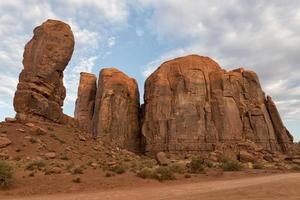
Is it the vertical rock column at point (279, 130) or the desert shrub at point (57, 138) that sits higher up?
the vertical rock column at point (279, 130)

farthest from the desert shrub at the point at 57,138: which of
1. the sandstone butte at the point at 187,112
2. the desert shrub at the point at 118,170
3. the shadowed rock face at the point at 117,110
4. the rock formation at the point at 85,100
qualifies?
the rock formation at the point at 85,100

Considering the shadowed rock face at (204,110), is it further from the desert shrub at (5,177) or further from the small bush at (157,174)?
the desert shrub at (5,177)

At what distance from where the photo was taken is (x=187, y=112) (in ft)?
196

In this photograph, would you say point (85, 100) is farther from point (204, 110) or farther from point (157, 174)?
point (157, 174)

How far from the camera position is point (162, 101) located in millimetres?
62125

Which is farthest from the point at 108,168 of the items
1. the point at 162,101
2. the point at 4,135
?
the point at 162,101

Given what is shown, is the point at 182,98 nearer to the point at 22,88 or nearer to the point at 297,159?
the point at 297,159

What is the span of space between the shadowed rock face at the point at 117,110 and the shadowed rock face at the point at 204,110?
10.5 feet

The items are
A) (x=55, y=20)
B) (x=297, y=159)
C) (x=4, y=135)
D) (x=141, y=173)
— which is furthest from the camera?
(x=297, y=159)

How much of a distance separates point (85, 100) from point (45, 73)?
2882 cm

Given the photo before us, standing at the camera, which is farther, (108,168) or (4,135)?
(4,135)

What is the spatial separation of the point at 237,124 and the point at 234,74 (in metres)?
10.1

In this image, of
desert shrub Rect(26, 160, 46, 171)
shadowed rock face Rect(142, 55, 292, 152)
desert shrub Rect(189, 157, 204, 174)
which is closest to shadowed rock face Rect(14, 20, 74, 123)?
desert shrub Rect(26, 160, 46, 171)

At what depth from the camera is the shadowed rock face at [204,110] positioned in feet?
192
